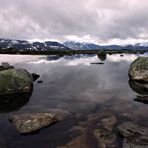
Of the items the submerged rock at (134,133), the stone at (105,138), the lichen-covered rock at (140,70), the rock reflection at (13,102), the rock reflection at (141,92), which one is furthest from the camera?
the lichen-covered rock at (140,70)

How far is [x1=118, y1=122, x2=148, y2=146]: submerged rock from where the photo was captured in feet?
42.5

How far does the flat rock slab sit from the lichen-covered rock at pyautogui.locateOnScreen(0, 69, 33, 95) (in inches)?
329

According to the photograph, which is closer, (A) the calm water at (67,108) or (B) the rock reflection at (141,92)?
(A) the calm water at (67,108)

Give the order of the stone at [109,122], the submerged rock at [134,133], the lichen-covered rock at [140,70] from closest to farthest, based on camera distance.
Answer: the submerged rock at [134,133]
the stone at [109,122]
the lichen-covered rock at [140,70]

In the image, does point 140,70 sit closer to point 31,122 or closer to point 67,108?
point 67,108

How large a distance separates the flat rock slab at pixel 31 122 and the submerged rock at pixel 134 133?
458 cm

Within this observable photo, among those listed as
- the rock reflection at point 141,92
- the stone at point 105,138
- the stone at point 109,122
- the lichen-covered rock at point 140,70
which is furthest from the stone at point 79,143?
the lichen-covered rock at point 140,70

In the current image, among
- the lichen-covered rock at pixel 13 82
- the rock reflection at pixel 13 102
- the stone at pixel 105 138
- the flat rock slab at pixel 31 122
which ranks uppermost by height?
the lichen-covered rock at pixel 13 82

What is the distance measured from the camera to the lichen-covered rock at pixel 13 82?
25.0 meters

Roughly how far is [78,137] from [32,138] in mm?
2595

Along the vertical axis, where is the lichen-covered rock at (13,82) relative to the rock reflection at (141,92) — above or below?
above

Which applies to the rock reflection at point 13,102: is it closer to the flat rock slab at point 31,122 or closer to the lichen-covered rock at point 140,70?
the flat rock slab at point 31,122

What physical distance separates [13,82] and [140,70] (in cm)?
1719

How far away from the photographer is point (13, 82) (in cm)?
2545
